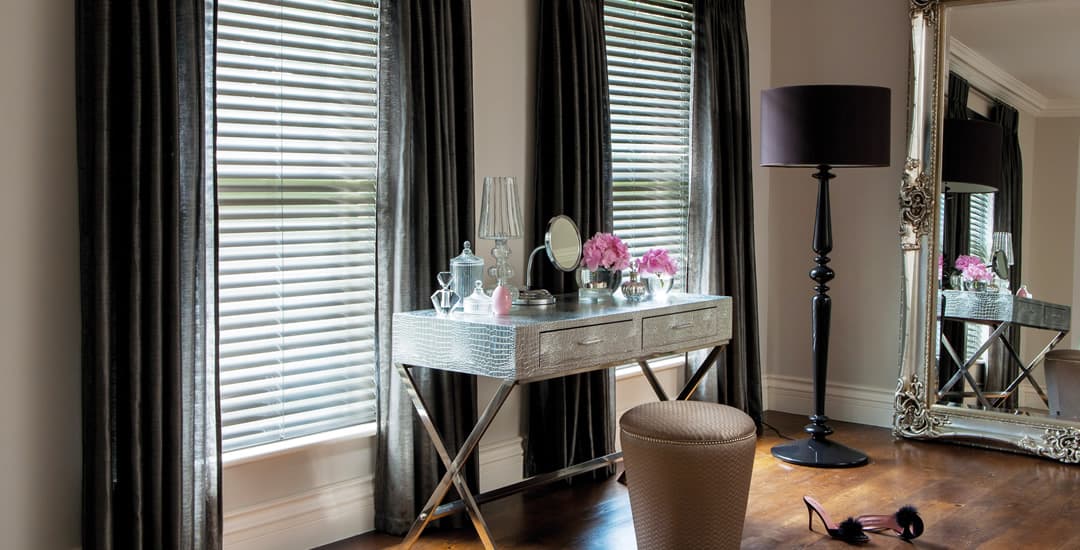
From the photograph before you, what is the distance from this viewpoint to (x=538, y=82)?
13.4 ft

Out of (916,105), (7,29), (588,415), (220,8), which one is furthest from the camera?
(916,105)

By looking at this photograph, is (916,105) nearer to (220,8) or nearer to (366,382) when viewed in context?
(366,382)

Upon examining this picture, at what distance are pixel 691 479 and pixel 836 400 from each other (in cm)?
254

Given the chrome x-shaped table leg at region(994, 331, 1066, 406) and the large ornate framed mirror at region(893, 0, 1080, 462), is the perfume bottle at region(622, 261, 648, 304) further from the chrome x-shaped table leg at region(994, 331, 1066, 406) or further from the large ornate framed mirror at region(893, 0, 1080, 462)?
the chrome x-shaped table leg at region(994, 331, 1066, 406)

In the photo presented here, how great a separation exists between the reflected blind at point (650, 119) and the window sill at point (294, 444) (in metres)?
1.70

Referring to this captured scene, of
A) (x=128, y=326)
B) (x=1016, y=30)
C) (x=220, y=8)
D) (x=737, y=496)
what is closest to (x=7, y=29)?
(x=220, y=8)

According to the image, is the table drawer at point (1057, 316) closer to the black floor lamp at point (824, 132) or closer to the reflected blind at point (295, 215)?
the black floor lamp at point (824, 132)

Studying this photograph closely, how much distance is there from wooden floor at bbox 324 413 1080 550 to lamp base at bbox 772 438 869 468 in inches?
2.0

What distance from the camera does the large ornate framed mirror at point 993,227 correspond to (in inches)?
178

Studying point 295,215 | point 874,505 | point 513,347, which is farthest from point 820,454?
point 295,215

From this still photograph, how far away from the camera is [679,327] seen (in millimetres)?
3834

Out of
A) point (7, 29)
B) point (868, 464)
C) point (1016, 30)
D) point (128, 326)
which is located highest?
point (1016, 30)

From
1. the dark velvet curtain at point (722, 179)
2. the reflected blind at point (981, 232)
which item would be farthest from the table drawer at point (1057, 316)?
the dark velvet curtain at point (722, 179)

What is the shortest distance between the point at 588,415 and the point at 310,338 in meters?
1.36
